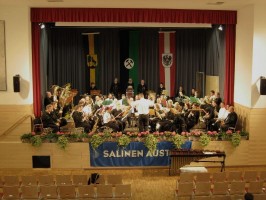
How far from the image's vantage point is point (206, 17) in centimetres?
1494

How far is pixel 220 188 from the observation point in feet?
31.3

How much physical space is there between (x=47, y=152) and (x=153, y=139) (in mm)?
3427

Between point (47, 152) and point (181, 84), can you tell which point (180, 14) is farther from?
point (181, 84)

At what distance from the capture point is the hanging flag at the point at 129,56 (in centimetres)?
2211

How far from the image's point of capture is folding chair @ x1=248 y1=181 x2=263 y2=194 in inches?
374

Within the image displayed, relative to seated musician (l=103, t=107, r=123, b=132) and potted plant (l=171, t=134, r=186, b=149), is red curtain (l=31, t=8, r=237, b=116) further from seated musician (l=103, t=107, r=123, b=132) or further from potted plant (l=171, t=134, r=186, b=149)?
potted plant (l=171, t=134, r=186, b=149)

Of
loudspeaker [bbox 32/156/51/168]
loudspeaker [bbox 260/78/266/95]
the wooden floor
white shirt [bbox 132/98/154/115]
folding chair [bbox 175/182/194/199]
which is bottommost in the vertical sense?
the wooden floor

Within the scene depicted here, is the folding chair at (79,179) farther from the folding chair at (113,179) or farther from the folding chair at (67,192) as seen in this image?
the folding chair at (67,192)

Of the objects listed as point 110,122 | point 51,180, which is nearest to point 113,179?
point 51,180

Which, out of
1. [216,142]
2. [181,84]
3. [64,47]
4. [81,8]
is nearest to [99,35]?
[64,47]

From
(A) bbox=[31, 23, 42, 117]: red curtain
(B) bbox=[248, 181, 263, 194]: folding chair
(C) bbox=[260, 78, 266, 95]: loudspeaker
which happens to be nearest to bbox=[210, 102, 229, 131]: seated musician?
(C) bbox=[260, 78, 266, 95]: loudspeaker

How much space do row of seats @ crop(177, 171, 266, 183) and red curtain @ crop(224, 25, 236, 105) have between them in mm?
5672

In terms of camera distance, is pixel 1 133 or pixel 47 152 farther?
pixel 1 133

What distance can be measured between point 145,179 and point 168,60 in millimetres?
10993
